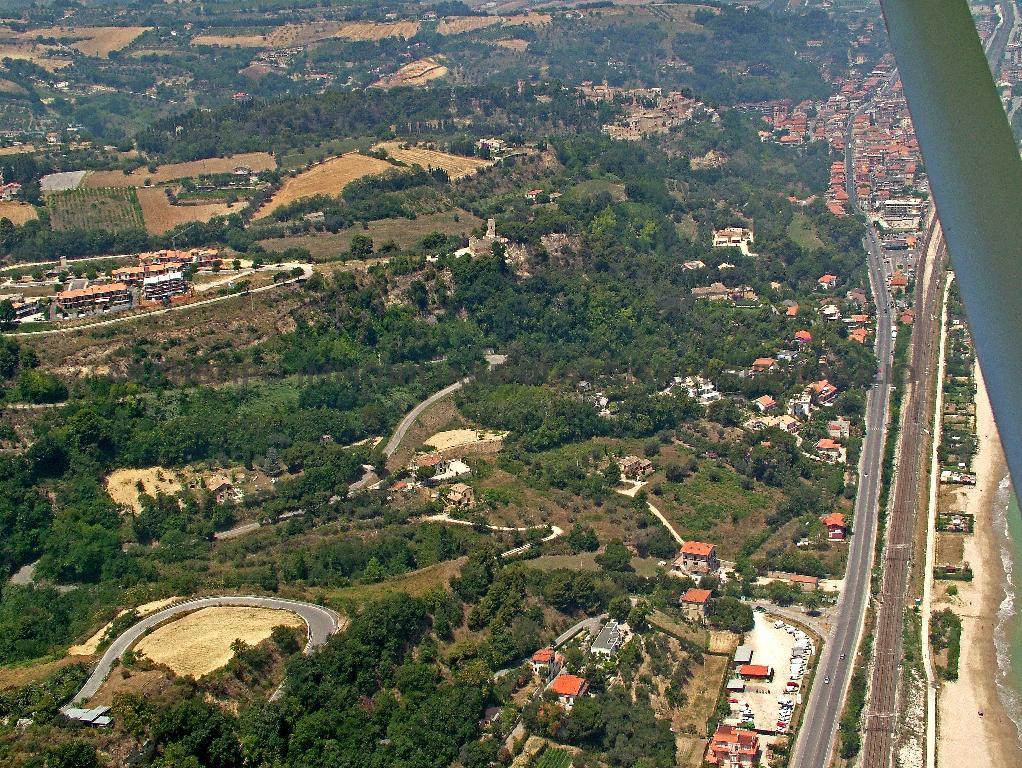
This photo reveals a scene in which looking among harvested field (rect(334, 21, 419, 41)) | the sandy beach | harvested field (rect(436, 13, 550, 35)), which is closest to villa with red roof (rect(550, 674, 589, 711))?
the sandy beach

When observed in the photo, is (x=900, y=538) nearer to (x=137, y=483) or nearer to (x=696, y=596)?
(x=696, y=596)

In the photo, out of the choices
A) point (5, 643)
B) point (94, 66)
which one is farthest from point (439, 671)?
point (94, 66)

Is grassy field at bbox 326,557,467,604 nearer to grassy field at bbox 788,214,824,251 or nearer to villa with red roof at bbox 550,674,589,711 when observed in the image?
villa with red roof at bbox 550,674,589,711

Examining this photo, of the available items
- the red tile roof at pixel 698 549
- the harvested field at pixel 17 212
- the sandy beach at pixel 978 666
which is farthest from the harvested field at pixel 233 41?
the red tile roof at pixel 698 549

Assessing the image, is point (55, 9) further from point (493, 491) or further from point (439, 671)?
point (439, 671)

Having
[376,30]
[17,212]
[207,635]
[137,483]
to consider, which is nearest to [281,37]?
[376,30]
